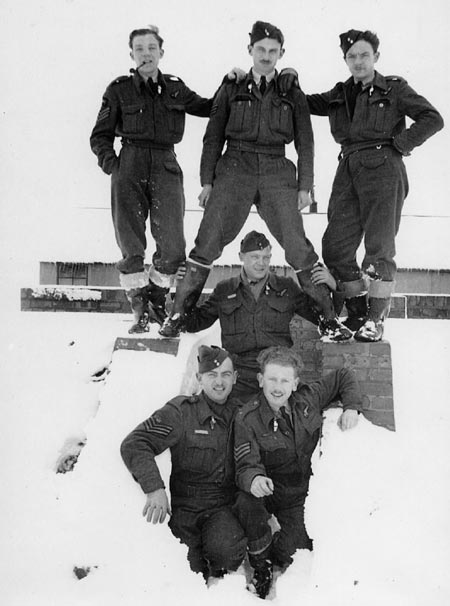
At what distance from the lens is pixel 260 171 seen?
4.01 metres

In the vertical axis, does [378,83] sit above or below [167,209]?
above

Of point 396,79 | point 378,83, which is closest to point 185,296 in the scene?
point 378,83

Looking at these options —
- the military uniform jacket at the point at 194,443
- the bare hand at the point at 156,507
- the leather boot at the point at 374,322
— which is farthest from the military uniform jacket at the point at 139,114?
the bare hand at the point at 156,507

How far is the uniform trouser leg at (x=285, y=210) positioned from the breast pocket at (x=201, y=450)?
4.47ft

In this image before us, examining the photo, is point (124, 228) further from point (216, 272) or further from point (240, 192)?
point (216, 272)

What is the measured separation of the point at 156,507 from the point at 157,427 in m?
0.40

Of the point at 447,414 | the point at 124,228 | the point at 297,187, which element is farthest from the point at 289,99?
the point at 447,414

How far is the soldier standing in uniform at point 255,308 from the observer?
4070 mm

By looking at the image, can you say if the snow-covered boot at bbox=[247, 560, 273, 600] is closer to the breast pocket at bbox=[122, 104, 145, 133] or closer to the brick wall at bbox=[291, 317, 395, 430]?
the brick wall at bbox=[291, 317, 395, 430]

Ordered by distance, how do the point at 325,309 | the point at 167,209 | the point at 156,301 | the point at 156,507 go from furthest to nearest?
the point at 156,301
the point at 167,209
the point at 325,309
the point at 156,507

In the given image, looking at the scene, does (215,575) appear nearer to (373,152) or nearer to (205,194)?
(205,194)

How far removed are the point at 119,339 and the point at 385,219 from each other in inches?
74.7

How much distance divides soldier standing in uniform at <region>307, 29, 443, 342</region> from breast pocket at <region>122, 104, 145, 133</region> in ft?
4.19

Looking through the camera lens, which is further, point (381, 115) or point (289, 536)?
point (381, 115)
